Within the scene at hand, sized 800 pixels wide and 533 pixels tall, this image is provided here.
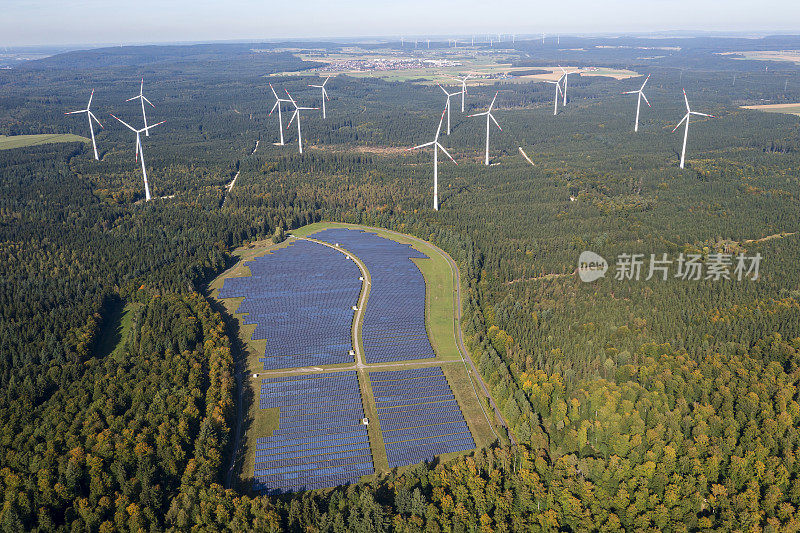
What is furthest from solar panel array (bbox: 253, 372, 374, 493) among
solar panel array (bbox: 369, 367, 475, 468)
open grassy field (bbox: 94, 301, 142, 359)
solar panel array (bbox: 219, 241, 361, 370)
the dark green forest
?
open grassy field (bbox: 94, 301, 142, 359)

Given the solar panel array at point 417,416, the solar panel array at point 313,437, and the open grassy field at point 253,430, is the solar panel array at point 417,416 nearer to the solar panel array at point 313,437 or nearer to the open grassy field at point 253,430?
the solar panel array at point 313,437

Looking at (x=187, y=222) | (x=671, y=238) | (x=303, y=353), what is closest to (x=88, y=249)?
(x=187, y=222)

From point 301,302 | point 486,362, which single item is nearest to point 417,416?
point 486,362

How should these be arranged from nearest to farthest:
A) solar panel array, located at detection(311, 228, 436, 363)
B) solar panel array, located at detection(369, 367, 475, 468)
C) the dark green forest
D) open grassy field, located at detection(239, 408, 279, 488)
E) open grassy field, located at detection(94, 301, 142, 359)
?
the dark green forest < open grassy field, located at detection(239, 408, 279, 488) < solar panel array, located at detection(369, 367, 475, 468) < solar panel array, located at detection(311, 228, 436, 363) < open grassy field, located at detection(94, 301, 142, 359)

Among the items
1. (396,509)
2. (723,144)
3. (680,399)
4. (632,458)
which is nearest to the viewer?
(396,509)

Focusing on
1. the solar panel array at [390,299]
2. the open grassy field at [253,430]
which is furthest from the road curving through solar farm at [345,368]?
the solar panel array at [390,299]

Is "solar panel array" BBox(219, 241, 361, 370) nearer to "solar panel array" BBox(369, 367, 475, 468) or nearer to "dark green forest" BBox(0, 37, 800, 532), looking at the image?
"dark green forest" BBox(0, 37, 800, 532)

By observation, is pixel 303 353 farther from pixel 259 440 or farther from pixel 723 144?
pixel 723 144
